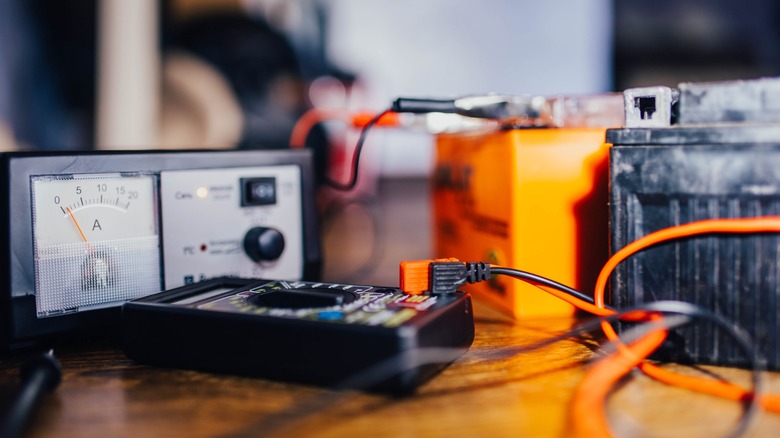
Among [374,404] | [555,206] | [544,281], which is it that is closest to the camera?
[374,404]

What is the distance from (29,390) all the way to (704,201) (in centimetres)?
46

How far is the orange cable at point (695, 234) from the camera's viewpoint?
0.40 metres

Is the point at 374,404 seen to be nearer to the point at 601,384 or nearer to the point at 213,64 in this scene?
the point at 601,384

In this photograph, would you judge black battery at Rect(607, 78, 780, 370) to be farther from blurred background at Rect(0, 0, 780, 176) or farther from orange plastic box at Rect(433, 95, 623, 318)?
blurred background at Rect(0, 0, 780, 176)

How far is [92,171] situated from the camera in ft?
1.79

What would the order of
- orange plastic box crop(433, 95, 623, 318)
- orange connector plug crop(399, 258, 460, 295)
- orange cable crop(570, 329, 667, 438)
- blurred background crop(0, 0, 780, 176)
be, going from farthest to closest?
Answer: blurred background crop(0, 0, 780, 176), orange plastic box crop(433, 95, 623, 318), orange connector plug crop(399, 258, 460, 295), orange cable crop(570, 329, 667, 438)

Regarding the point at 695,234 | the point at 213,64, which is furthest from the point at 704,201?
the point at 213,64

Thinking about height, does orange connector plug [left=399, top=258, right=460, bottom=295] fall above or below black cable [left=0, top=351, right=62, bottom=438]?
above

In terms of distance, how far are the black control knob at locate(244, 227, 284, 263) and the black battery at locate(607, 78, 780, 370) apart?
328mm

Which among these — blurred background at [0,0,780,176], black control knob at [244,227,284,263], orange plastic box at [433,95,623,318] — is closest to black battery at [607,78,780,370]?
orange plastic box at [433,95,623,318]

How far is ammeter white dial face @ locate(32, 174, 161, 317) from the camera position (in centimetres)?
52

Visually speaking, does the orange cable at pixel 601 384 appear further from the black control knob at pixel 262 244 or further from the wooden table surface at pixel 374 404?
the black control knob at pixel 262 244

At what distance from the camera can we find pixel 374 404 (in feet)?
1.32

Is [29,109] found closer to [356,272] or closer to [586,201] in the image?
[356,272]
